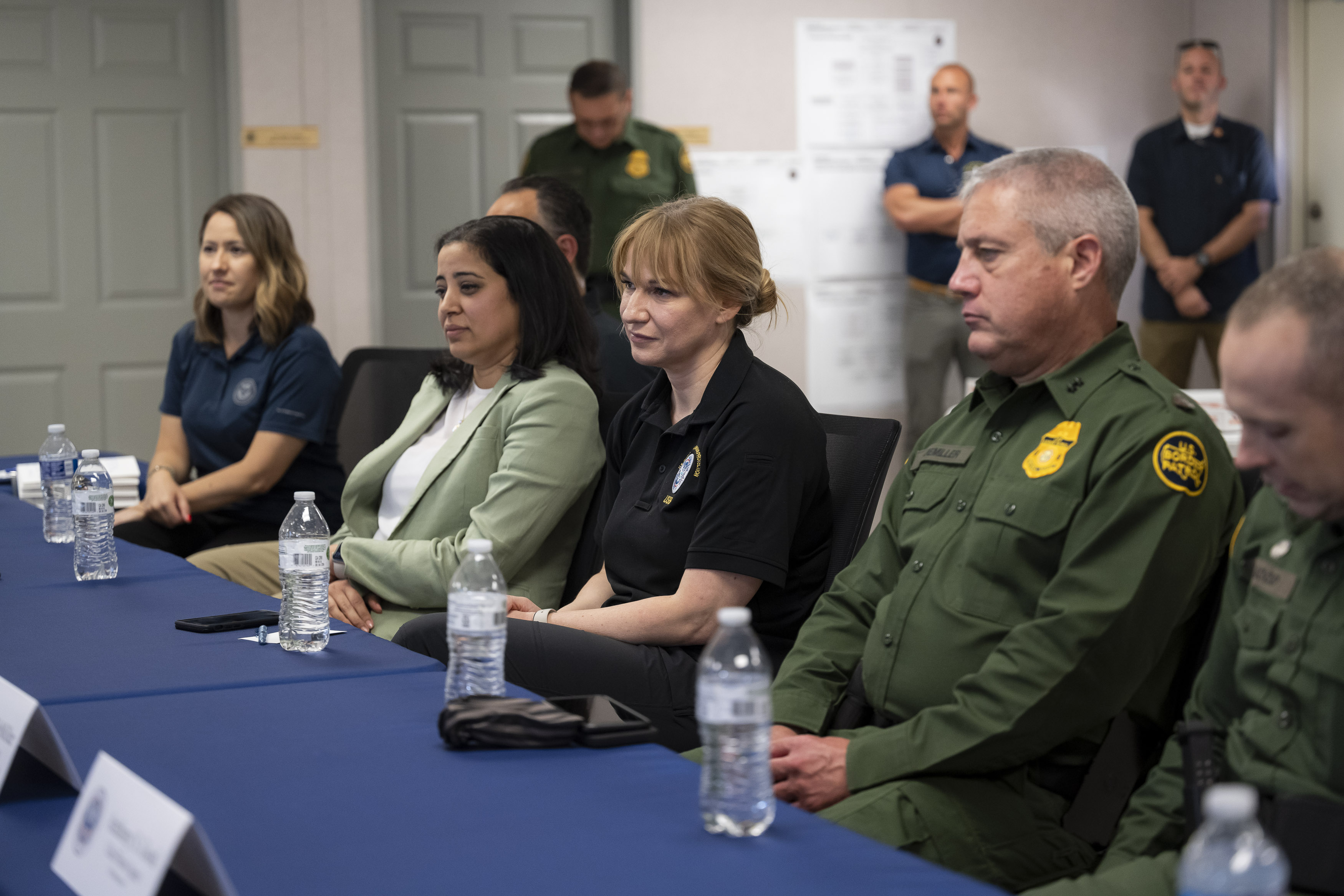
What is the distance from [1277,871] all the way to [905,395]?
539 centimetres

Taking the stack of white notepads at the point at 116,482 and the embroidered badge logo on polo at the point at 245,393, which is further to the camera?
the embroidered badge logo on polo at the point at 245,393

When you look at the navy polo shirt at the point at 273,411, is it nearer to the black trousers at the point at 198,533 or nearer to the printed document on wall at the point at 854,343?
the black trousers at the point at 198,533

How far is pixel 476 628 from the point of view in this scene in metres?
1.46

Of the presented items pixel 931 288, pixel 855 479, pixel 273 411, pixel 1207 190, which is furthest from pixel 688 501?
pixel 1207 190

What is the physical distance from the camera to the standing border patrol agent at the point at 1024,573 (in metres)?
1.46

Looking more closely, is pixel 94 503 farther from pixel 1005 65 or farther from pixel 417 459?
pixel 1005 65

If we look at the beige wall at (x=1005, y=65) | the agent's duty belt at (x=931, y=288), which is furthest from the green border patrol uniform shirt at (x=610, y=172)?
the agent's duty belt at (x=931, y=288)

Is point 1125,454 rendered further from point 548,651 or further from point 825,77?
point 825,77

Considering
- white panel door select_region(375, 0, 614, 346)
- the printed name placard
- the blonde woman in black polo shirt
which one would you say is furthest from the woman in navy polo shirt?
white panel door select_region(375, 0, 614, 346)

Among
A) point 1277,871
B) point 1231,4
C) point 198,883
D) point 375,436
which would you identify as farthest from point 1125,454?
point 1231,4

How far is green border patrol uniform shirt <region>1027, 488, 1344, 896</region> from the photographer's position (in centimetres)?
123

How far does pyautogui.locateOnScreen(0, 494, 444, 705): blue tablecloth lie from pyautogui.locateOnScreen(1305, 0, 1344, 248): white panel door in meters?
5.56

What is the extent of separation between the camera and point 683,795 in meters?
1.19

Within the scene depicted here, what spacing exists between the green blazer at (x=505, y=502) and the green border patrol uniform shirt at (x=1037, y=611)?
79 centimetres
